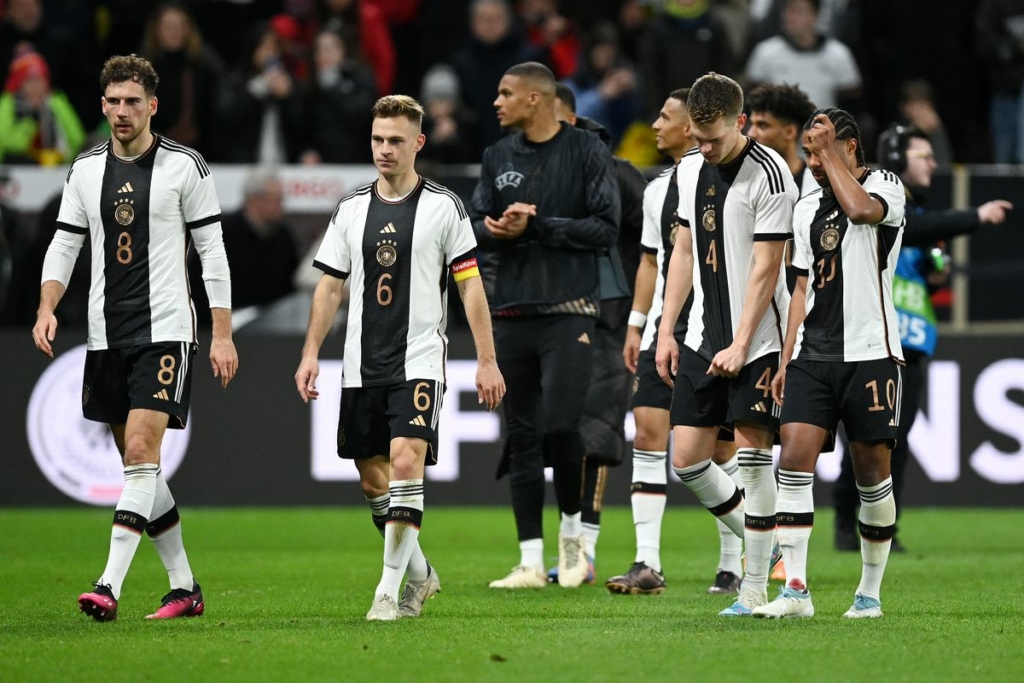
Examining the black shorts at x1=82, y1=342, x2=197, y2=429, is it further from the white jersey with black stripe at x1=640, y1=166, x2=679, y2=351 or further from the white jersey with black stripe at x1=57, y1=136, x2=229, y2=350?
the white jersey with black stripe at x1=640, y1=166, x2=679, y2=351

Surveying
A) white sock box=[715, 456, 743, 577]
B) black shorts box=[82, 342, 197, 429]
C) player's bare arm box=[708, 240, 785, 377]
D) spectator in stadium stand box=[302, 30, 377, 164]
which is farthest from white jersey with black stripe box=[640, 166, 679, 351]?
spectator in stadium stand box=[302, 30, 377, 164]

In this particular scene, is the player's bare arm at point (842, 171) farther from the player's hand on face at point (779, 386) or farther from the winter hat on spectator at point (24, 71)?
the winter hat on spectator at point (24, 71)

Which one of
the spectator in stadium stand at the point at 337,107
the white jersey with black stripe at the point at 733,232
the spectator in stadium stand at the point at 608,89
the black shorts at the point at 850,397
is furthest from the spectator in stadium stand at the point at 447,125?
the black shorts at the point at 850,397

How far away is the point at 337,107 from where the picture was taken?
15.3 m

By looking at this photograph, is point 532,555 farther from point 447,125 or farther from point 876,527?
point 447,125

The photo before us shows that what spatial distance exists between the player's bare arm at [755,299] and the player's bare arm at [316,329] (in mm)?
1788

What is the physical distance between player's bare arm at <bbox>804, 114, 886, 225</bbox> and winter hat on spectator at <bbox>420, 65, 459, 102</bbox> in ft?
28.2

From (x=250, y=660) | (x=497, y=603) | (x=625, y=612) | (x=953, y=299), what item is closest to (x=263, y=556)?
(x=497, y=603)

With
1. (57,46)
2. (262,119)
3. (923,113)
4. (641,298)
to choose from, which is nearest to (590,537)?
(641,298)

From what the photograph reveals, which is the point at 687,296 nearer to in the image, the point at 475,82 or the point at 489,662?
the point at 489,662

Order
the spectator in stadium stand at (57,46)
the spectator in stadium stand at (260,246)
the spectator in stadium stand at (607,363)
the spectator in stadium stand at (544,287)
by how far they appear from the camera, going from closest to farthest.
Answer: the spectator in stadium stand at (544,287) < the spectator in stadium stand at (607,363) < the spectator in stadium stand at (260,246) < the spectator in stadium stand at (57,46)

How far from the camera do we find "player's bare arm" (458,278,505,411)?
7312 millimetres

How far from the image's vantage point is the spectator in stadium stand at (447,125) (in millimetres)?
14906

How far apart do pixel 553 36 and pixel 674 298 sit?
8888mm
